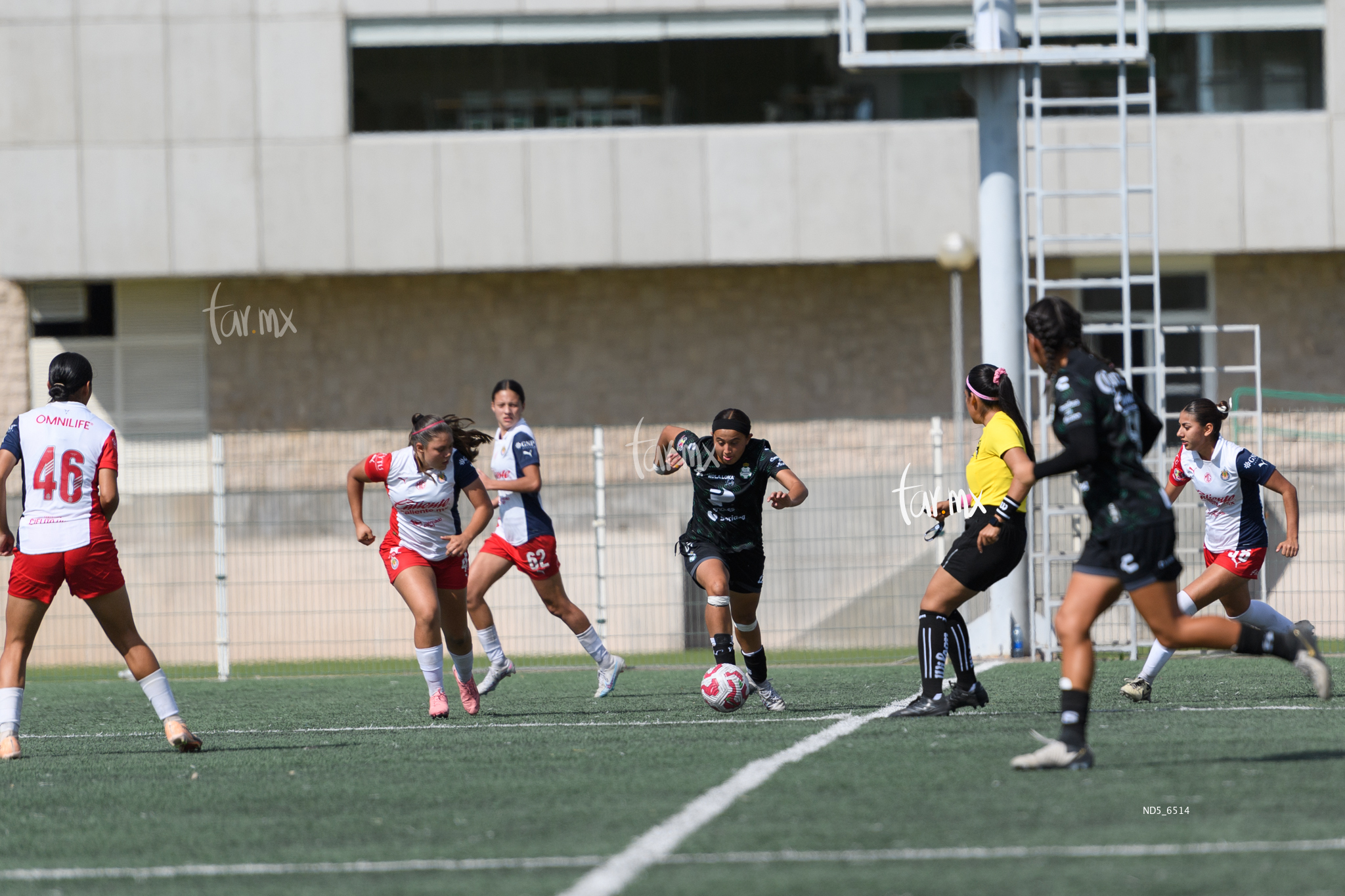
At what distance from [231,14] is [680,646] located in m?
10.6

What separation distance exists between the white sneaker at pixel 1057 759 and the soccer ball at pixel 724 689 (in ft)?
10.1

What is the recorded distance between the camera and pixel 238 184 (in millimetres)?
20828

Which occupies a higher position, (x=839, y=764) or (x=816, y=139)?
(x=816, y=139)

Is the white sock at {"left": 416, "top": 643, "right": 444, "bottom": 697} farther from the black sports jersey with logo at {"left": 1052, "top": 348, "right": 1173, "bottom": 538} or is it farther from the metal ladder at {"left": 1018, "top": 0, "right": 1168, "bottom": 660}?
the metal ladder at {"left": 1018, "top": 0, "right": 1168, "bottom": 660}

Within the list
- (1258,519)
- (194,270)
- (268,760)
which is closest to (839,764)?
(268,760)

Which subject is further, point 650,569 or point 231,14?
point 231,14

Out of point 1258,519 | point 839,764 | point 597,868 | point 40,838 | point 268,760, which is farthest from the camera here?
point 1258,519

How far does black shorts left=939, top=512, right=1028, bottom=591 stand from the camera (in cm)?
863

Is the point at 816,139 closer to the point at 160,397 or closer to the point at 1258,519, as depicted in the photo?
the point at 160,397

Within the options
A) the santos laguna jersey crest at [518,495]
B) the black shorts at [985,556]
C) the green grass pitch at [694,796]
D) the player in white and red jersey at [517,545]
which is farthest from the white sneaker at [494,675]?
the black shorts at [985,556]

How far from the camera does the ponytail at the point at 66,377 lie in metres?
8.16

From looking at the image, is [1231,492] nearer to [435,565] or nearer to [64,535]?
[435,565]

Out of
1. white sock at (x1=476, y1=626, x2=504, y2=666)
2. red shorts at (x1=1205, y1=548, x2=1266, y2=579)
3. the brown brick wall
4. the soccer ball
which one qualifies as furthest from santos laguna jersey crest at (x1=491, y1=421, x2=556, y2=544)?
the brown brick wall

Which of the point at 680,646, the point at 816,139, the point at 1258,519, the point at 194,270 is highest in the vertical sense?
the point at 816,139
